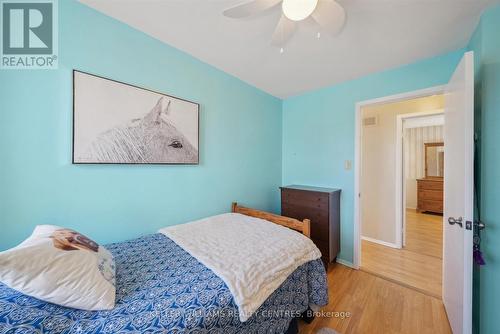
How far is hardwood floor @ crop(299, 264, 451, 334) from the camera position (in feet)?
5.05

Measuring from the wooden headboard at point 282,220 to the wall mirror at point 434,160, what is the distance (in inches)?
206

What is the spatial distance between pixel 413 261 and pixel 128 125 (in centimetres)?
375

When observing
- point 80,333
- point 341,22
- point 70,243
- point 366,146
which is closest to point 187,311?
point 80,333

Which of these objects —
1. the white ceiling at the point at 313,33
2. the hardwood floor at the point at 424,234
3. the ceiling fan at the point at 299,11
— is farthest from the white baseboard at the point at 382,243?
the ceiling fan at the point at 299,11

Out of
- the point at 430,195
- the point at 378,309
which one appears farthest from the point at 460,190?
the point at 430,195

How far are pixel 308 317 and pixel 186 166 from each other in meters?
1.77

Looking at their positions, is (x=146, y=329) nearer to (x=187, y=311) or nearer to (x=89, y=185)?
(x=187, y=311)

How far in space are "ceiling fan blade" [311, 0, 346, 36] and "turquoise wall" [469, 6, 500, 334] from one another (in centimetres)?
106

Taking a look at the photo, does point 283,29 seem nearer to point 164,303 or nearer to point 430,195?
point 164,303

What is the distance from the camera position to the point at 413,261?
8.38 feet

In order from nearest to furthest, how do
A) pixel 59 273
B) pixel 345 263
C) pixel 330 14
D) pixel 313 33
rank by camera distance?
pixel 59 273 < pixel 330 14 < pixel 313 33 < pixel 345 263

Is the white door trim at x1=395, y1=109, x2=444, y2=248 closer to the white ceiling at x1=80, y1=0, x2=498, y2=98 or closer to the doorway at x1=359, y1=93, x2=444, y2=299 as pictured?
the doorway at x1=359, y1=93, x2=444, y2=299
